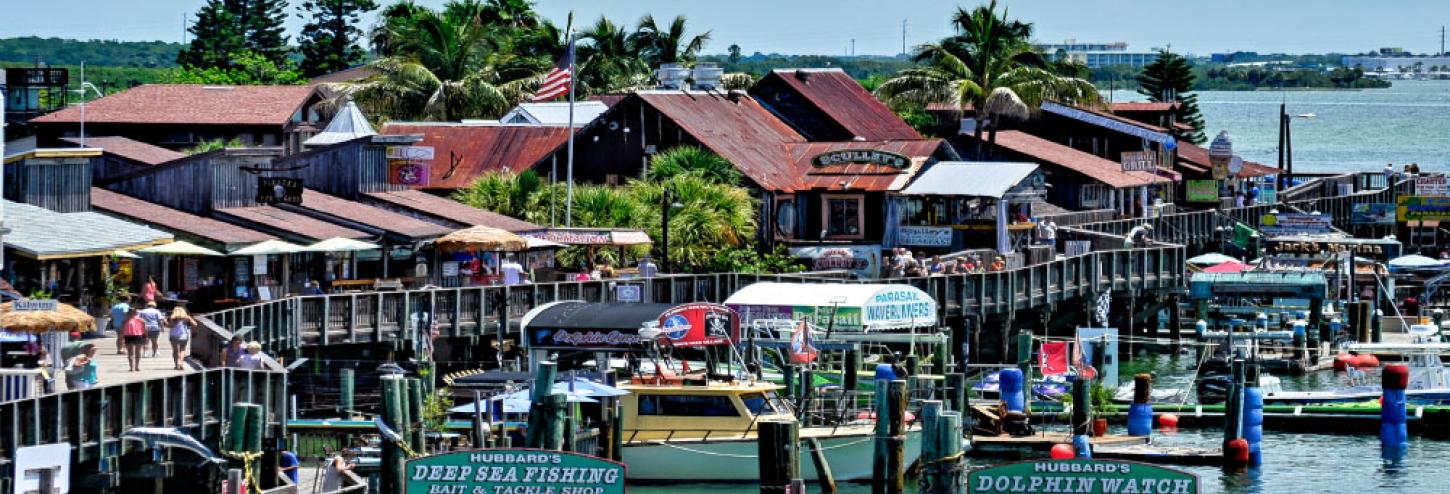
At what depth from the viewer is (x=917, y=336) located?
53.2 m

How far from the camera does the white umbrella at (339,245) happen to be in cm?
5428

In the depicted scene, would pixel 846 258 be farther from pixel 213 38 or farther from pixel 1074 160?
pixel 213 38

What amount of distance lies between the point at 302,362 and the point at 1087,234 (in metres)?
32.0

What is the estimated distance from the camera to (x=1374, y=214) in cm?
9525

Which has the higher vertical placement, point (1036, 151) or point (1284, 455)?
point (1036, 151)

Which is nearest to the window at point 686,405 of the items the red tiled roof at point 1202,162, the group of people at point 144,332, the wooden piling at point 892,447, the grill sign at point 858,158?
the wooden piling at point 892,447

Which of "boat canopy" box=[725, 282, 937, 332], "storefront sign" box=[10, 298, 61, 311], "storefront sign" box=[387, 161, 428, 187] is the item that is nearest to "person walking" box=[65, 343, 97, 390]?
"storefront sign" box=[10, 298, 61, 311]

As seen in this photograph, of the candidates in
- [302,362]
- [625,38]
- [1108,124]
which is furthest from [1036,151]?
[302,362]

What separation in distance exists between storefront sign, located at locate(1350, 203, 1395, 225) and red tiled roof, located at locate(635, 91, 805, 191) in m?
26.8

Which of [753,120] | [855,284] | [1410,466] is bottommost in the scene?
[1410,466]

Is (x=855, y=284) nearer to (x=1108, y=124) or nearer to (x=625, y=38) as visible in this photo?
(x=1108, y=124)

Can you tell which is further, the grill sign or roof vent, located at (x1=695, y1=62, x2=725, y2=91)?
→ roof vent, located at (x1=695, y1=62, x2=725, y2=91)

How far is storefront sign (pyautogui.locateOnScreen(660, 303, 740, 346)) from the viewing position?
151ft

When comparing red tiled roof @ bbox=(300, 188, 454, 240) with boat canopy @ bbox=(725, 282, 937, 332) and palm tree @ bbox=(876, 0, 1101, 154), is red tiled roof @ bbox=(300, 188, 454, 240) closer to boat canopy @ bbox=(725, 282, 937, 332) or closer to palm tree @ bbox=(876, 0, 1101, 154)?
boat canopy @ bbox=(725, 282, 937, 332)
